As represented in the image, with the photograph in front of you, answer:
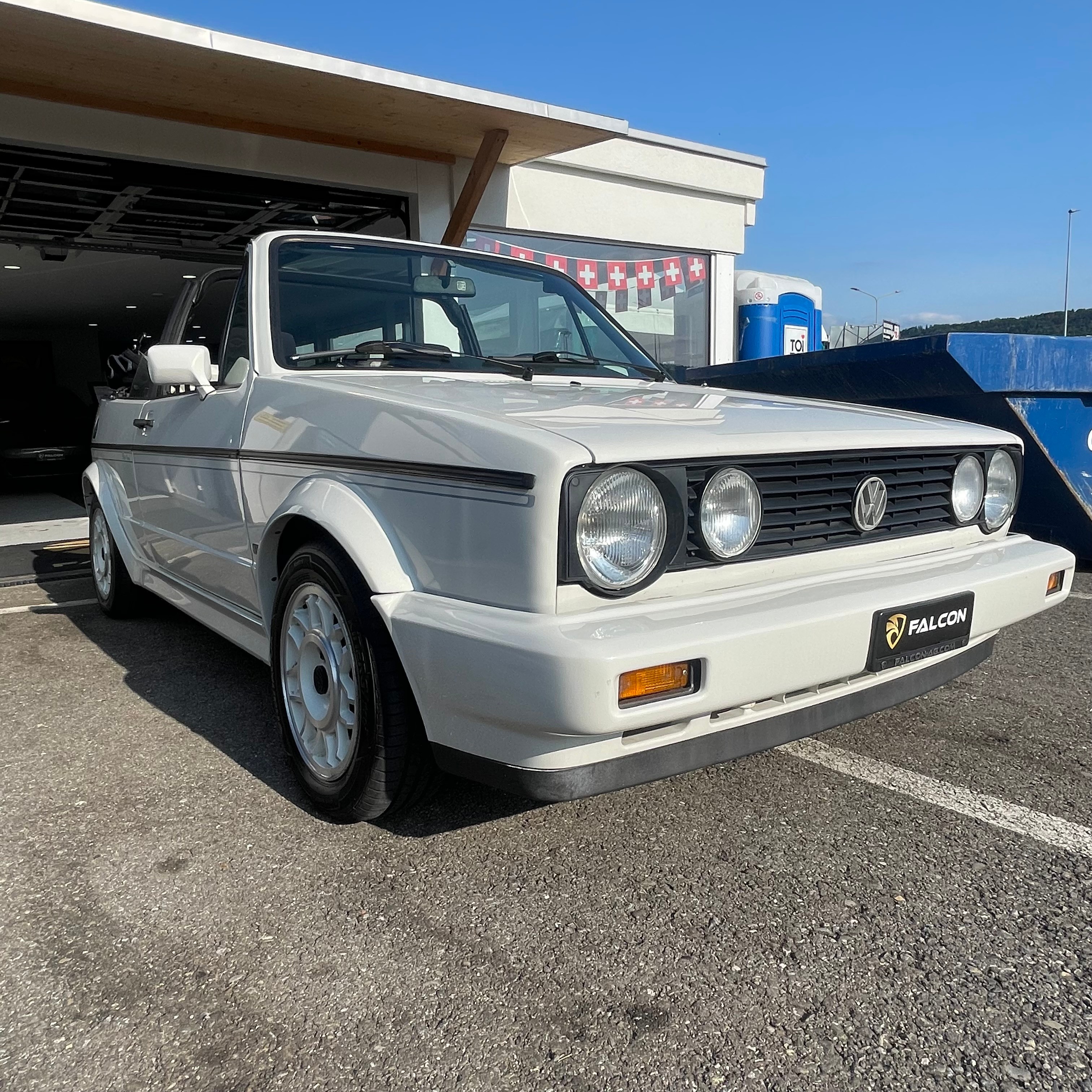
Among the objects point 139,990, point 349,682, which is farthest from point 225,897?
point 349,682

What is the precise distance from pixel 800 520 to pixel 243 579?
5.64 feet

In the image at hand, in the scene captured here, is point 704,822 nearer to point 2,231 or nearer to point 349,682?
point 349,682

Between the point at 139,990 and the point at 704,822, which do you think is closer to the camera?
the point at 139,990

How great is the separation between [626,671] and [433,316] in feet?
6.31

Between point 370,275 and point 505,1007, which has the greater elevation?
point 370,275

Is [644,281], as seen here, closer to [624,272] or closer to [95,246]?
[624,272]

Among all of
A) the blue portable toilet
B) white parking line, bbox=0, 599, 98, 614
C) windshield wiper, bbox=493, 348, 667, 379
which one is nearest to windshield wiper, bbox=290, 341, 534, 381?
windshield wiper, bbox=493, 348, 667, 379

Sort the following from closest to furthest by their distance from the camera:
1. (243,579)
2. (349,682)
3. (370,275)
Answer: (349,682), (243,579), (370,275)

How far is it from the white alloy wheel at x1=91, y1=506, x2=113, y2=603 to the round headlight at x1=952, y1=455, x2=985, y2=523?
3.80 metres

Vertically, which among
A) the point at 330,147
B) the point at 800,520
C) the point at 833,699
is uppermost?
the point at 330,147

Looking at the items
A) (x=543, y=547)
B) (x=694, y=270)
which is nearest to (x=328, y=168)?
(x=694, y=270)

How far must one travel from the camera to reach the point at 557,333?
3436mm

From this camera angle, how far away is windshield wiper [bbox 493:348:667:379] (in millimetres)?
3129

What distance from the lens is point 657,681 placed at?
1.78 m
